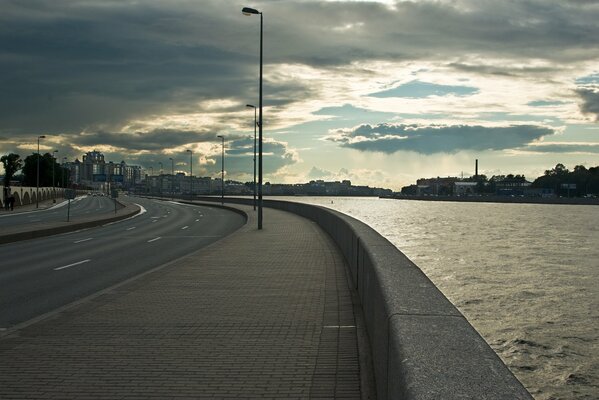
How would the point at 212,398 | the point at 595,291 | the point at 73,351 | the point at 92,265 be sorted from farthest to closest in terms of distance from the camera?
the point at 595,291, the point at 92,265, the point at 73,351, the point at 212,398

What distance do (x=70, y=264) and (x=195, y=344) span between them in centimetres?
1134

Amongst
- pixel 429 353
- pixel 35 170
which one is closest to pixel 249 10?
pixel 429 353

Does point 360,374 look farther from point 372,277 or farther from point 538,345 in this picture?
point 538,345

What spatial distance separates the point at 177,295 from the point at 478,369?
26.6ft

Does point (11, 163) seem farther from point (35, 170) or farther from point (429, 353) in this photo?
point (429, 353)

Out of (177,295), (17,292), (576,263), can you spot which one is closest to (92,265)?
(17,292)

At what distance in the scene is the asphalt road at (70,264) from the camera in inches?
450

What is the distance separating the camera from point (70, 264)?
57.3 feet

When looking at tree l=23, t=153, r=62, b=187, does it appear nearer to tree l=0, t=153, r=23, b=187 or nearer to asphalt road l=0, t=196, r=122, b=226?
tree l=0, t=153, r=23, b=187

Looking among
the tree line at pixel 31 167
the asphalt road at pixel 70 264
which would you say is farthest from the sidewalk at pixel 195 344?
the tree line at pixel 31 167

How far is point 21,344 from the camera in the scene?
7.51 meters

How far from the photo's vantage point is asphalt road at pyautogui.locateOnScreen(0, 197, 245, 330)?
37.5 ft

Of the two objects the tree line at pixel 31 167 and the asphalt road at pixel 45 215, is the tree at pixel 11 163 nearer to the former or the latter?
the tree line at pixel 31 167

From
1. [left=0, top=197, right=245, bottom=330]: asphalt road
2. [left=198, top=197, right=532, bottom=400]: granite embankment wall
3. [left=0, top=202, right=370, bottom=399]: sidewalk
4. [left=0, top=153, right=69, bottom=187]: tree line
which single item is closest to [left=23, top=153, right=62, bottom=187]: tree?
[left=0, top=153, right=69, bottom=187]: tree line
